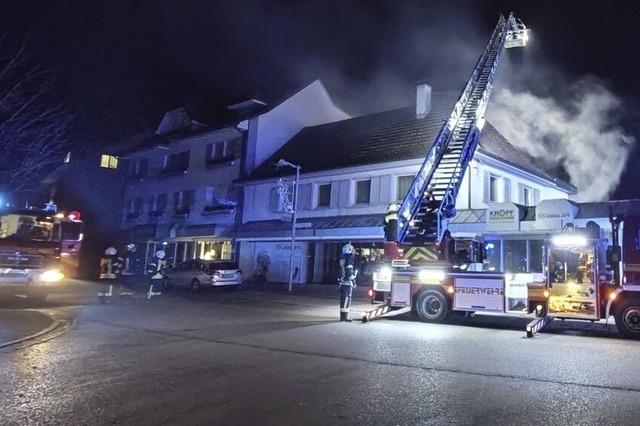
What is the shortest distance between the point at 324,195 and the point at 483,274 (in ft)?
46.0

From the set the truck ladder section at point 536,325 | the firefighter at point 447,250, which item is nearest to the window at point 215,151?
the firefighter at point 447,250

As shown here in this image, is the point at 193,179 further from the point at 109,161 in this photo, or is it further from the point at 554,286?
the point at 554,286

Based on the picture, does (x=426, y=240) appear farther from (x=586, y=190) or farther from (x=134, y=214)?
(x=134, y=214)

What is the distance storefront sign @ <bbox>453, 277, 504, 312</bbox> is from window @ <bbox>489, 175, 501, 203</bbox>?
11.4 m

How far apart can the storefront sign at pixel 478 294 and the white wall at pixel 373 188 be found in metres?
9.27

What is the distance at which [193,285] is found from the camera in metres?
21.5

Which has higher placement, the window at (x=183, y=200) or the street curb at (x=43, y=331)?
the window at (x=183, y=200)

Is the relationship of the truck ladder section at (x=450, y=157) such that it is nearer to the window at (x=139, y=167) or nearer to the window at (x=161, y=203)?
the window at (x=161, y=203)

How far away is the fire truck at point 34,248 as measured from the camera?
13600mm

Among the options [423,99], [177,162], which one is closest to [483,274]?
[423,99]

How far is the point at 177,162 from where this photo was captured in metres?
33.4

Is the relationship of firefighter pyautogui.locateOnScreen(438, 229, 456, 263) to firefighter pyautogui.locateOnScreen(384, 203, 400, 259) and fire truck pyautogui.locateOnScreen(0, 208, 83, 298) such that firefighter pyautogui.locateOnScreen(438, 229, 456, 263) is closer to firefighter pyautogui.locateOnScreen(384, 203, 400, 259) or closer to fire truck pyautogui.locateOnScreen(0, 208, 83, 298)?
firefighter pyautogui.locateOnScreen(384, 203, 400, 259)

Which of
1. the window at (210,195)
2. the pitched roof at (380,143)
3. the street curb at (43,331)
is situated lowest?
the street curb at (43,331)

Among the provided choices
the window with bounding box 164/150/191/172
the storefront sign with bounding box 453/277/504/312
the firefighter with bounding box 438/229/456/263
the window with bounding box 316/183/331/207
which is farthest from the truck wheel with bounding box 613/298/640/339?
the window with bounding box 164/150/191/172
